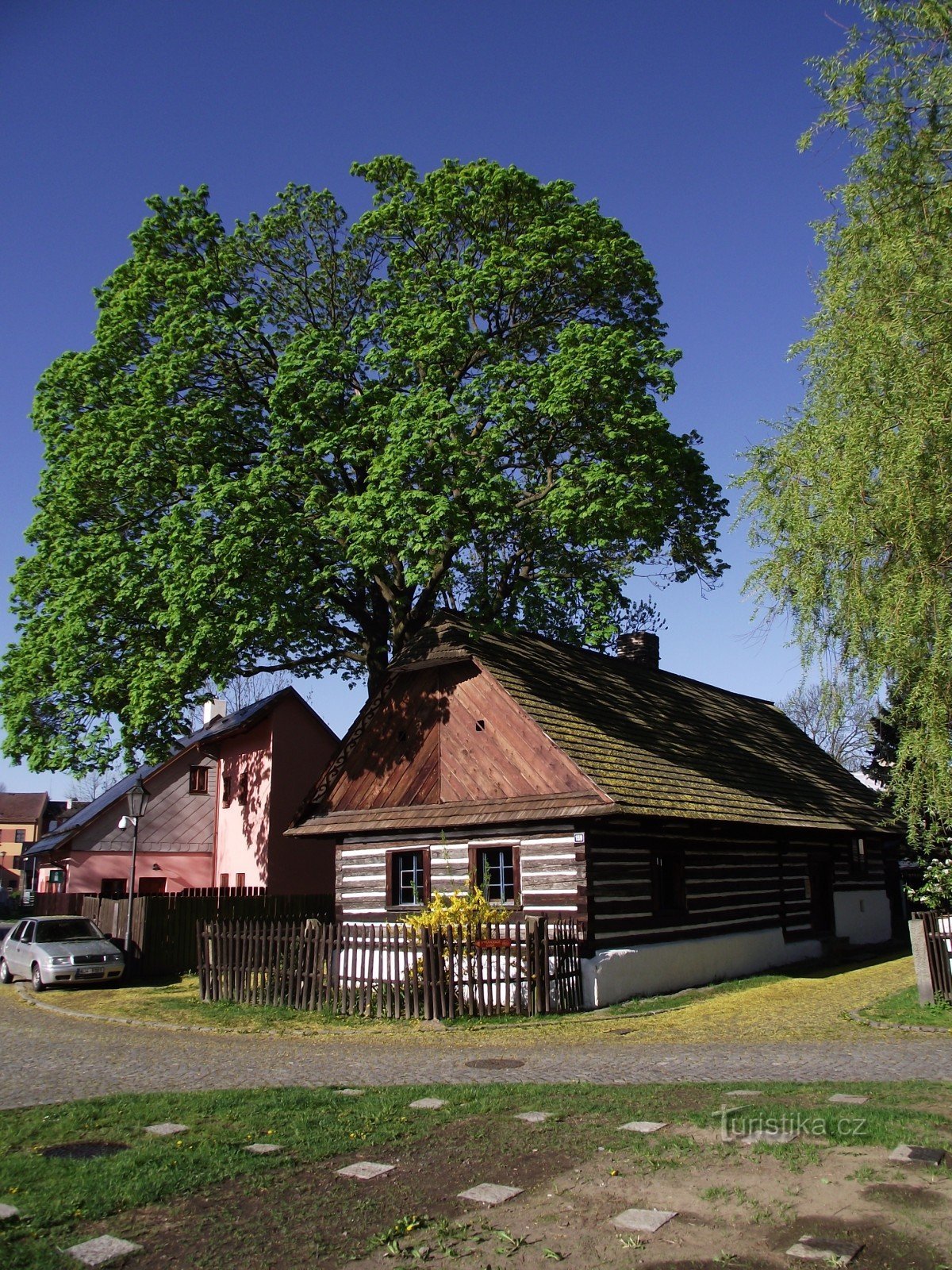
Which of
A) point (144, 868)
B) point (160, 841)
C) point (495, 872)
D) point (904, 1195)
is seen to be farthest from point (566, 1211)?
point (144, 868)

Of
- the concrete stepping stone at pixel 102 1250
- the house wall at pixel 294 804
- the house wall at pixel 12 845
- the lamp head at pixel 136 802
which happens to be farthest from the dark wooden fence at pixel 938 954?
the house wall at pixel 12 845

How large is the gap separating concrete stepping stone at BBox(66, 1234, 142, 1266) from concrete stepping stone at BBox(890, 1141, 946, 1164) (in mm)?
4950

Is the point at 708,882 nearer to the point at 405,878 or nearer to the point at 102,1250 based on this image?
the point at 405,878

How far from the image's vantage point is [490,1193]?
21.3ft

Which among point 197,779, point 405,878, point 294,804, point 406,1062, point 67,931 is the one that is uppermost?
point 197,779

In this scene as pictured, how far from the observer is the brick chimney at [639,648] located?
30875mm

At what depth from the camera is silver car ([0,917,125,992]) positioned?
22.0m

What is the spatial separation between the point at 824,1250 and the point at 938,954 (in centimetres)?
1098

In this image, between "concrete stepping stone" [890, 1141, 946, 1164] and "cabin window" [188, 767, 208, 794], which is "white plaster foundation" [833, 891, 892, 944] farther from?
"cabin window" [188, 767, 208, 794]

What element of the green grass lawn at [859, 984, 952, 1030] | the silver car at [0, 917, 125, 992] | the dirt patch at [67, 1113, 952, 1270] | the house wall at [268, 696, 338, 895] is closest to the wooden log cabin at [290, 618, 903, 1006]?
the green grass lawn at [859, 984, 952, 1030]

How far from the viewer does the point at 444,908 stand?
17.5m

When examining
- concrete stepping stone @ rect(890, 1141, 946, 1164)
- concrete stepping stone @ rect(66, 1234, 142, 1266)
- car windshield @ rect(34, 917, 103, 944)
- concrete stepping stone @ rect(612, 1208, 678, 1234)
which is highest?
car windshield @ rect(34, 917, 103, 944)

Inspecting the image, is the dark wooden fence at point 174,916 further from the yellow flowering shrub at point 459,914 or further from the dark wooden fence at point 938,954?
the dark wooden fence at point 938,954

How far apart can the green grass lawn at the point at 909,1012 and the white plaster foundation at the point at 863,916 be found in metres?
10.9
